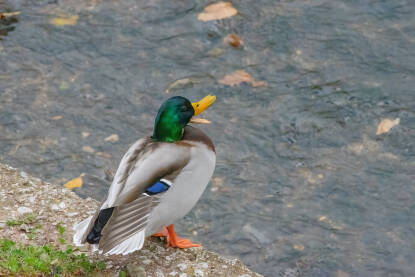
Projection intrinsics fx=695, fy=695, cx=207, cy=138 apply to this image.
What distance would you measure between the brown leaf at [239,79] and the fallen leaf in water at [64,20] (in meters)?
1.78

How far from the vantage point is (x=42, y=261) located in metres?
3.54

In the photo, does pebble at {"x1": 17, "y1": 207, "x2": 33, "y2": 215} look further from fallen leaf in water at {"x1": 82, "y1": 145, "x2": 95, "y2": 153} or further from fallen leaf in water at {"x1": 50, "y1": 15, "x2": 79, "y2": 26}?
fallen leaf in water at {"x1": 50, "y1": 15, "x2": 79, "y2": 26}

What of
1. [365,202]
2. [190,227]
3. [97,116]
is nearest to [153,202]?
[190,227]

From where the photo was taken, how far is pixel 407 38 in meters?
6.61

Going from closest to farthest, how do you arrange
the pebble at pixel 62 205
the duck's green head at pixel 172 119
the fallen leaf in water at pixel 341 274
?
the duck's green head at pixel 172 119 < the pebble at pixel 62 205 < the fallen leaf in water at pixel 341 274

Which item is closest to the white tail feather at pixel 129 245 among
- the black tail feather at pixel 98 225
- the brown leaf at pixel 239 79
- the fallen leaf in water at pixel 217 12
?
the black tail feather at pixel 98 225

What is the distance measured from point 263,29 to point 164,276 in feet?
11.9

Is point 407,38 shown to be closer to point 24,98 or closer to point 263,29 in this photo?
point 263,29

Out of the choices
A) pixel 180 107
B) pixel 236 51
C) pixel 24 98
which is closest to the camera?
pixel 180 107

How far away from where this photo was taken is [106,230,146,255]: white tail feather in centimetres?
339

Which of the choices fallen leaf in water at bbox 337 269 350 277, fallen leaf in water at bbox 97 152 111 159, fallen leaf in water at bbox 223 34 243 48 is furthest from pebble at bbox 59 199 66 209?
fallen leaf in water at bbox 223 34 243 48

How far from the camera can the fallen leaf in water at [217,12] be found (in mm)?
6957

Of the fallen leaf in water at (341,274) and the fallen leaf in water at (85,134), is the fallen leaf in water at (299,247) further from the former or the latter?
the fallen leaf in water at (85,134)

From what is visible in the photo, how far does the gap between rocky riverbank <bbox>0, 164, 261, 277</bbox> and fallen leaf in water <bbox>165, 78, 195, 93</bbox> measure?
200 centimetres
